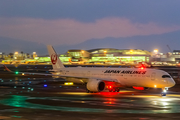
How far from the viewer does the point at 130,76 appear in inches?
1416

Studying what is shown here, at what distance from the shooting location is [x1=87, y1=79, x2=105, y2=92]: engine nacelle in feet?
115

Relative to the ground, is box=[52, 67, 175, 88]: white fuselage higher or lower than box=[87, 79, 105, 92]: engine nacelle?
higher

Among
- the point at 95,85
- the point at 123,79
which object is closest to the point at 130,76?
the point at 123,79

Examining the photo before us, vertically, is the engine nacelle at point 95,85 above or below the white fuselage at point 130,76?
below

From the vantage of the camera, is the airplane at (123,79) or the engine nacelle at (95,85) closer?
the airplane at (123,79)

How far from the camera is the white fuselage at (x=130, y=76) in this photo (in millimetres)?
33556

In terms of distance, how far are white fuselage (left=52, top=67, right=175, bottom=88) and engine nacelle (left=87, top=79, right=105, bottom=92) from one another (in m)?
1.29

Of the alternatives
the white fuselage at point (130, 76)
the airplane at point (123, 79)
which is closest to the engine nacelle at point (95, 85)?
the airplane at point (123, 79)

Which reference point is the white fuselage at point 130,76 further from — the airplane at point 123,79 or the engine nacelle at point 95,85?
the engine nacelle at point 95,85

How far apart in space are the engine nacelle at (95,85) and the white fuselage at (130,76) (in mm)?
1287

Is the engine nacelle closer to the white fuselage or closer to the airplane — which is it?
the airplane

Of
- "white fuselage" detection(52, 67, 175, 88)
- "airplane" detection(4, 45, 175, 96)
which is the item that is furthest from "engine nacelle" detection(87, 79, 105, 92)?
"white fuselage" detection(52, 67, 175, 88)

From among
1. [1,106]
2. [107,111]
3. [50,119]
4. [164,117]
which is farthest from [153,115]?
[1,106]

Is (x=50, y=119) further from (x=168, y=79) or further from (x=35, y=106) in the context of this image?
(x=168, y=79)
